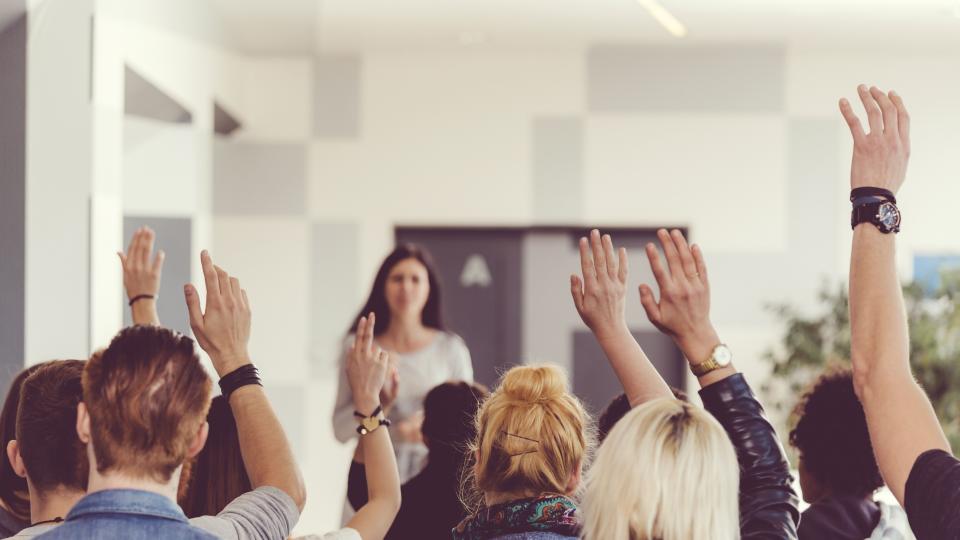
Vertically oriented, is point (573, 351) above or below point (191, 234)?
below

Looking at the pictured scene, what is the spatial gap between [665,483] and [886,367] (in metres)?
0.29

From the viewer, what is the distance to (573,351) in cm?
643

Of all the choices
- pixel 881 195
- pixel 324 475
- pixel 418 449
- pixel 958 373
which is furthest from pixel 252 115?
pixel 881 195

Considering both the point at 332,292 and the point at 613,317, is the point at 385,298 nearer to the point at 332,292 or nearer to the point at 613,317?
the point at 613,317

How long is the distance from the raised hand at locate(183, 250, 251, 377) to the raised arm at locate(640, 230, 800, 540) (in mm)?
583

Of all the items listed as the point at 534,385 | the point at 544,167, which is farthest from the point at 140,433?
the point at 544,167

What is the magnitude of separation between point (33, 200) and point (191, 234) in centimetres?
232

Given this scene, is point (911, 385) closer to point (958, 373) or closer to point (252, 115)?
point (958, 373)

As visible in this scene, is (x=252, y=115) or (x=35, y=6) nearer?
(x=35, y=6)

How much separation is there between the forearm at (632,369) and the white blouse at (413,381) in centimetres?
184

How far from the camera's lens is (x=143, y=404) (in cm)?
115

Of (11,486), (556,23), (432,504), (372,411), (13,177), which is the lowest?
(432,504)

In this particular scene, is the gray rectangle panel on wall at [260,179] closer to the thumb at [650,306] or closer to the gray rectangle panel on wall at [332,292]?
the gray rectangle panel on wall at [332,292]

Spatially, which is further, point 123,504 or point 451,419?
point 451,419
